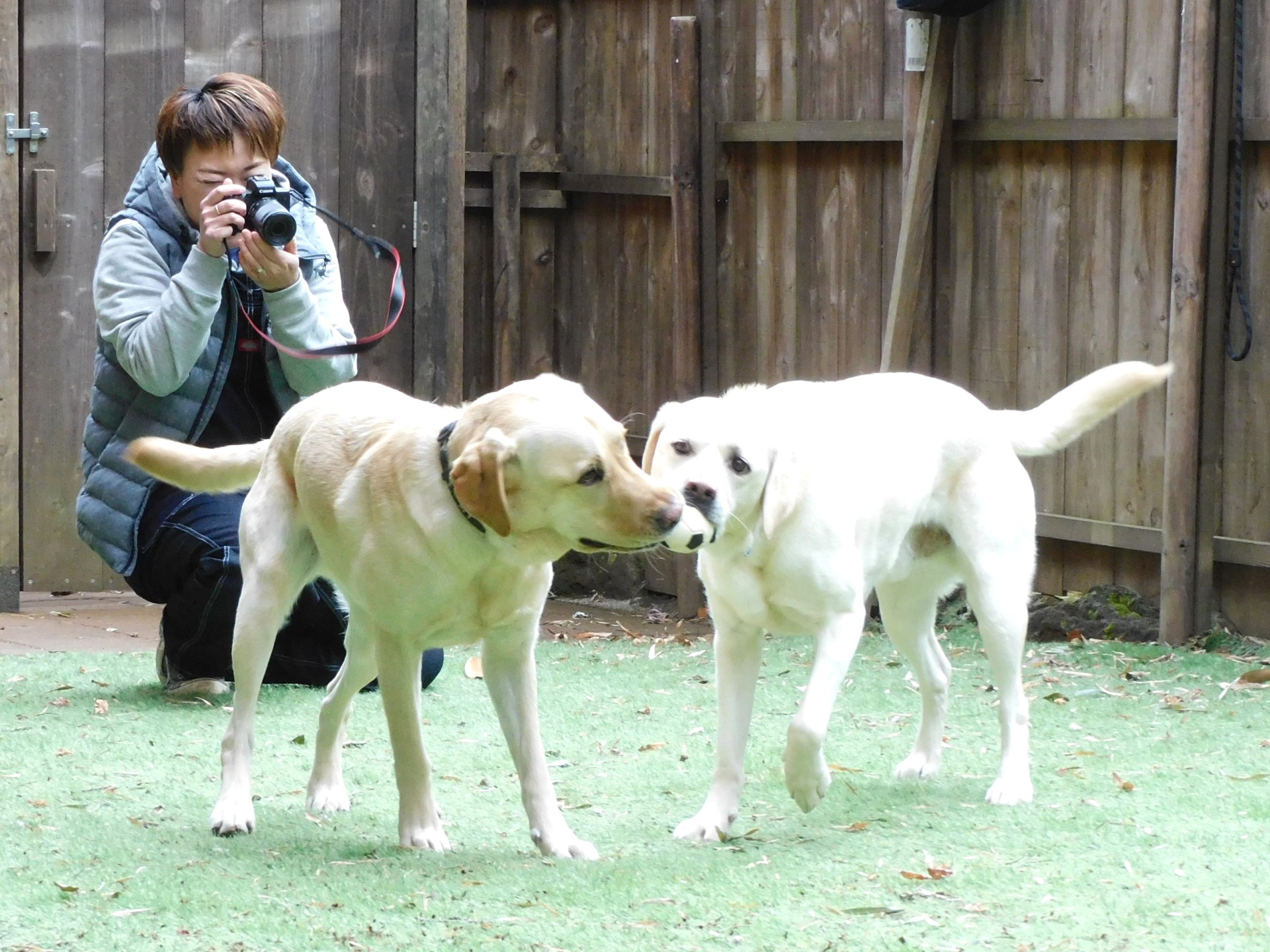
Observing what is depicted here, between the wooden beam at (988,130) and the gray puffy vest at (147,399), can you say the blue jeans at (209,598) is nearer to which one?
the gray puffy vest at (147,399)

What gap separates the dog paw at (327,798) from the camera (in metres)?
3.68

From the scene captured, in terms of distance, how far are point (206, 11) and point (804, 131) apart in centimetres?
251

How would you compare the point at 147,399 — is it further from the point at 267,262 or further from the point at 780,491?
the point at 780,491

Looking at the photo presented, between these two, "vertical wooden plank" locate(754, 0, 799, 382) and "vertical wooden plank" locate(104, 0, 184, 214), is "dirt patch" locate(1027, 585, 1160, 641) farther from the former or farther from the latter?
"vertical wooden plank" locate(104, 0, 184, 214)

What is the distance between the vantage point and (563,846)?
328cm

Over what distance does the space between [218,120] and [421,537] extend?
1.82m

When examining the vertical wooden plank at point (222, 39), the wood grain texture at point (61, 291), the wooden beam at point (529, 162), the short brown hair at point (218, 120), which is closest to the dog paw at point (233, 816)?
the short brown hair at point (218, 120)

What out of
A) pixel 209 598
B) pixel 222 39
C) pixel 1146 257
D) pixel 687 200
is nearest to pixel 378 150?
pixel 222 39

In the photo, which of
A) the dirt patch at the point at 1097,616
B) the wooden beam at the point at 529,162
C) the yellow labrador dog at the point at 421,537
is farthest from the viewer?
the wooden beam at the point at 529,162

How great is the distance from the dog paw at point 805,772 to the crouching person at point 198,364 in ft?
5.92

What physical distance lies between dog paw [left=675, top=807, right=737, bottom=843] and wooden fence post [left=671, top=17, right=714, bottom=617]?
3326 mm

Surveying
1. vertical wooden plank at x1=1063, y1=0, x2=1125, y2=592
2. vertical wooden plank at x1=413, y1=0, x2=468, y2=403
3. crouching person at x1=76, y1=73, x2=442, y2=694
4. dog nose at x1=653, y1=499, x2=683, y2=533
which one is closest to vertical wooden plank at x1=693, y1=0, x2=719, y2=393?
vertical wooden plank at x1=413, y1=0, x2=468, y2=403

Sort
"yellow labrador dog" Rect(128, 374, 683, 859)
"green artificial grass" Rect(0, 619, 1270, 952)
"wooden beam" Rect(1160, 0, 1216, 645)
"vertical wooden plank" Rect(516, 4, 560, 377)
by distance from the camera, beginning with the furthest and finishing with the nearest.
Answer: "vertical wooden plank" Rect(516, 4, 560, 377), "wooden beam" Rect(1160, 0, 1216, 645), "yellow labrador dog" Rect(128, 374, 683, 859), "green artificial grass" Rect(0, 619, 1270, 952)

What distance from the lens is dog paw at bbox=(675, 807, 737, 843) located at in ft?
11.5
